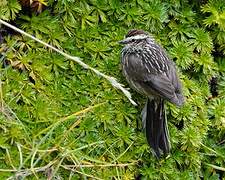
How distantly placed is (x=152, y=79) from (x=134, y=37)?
41 cm

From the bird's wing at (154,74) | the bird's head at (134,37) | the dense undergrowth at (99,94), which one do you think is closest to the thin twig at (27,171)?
the dense undergrowth at (99,94)

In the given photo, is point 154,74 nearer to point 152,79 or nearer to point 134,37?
point 152,79

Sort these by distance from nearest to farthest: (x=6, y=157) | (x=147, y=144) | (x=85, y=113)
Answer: (x=6, y=157) < (x=85, y=113) < (x=147, y=144)

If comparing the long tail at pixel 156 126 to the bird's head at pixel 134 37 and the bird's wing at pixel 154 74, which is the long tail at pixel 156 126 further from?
the bird's head at pixel 134 37

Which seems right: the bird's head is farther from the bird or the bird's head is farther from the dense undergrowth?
the dense undergrowth

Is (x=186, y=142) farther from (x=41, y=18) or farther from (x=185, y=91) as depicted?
(x=41, y=18)

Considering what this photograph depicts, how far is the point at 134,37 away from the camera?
214 inches

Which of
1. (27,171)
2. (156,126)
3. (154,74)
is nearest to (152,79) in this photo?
(154,74)

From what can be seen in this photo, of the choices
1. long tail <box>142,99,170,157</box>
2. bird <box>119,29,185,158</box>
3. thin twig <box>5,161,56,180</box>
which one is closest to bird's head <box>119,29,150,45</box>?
bird <box>119,29,185,158</box>

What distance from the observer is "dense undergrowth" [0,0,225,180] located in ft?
15.4

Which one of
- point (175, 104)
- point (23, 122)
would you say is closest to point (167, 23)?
point (175, 104)

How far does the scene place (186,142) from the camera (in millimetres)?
5426

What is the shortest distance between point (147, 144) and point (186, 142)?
1.23ft

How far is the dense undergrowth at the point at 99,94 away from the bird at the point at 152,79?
101mm
